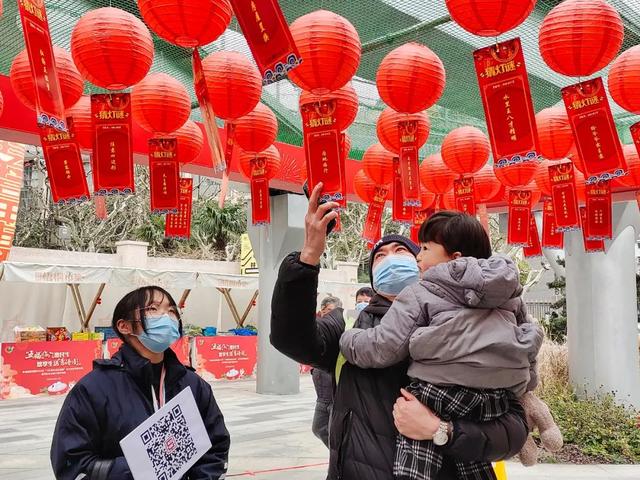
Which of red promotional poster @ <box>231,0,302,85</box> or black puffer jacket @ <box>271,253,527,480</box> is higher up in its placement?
red promotional poster @ <box>231,0,302,85</box>

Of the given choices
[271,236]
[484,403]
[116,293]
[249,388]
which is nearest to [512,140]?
[484,403]

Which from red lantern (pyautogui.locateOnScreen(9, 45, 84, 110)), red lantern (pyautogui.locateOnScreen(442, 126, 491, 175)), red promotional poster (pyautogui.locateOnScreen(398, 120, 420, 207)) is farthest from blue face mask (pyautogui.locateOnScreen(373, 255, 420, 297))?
red lantern (pyautogui.locateOnScreen(442, 126, 491, 175))

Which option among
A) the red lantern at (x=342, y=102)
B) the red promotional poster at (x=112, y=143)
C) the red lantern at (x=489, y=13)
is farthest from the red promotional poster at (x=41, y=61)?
the red lantern at (x=342, y=102)

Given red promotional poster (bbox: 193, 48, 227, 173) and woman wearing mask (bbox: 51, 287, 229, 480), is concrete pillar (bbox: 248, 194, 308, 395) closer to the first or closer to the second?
red promotional poster (bbox: 193, 48, 227, 173)

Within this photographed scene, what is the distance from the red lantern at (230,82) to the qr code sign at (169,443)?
370 centimetres

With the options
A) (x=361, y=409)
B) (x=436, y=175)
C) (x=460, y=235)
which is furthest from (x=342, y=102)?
(x=361, y=409)

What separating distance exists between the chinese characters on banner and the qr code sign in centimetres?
1290

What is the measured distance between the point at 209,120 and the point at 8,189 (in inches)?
450

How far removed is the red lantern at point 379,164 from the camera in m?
8.24

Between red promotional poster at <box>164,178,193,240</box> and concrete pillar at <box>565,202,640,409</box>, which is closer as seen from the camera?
red promotional poster at <box>164,178,193,240</box>

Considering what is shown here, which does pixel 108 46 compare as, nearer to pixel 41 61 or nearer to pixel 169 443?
pixel 41 61

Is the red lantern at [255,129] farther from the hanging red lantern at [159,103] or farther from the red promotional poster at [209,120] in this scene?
the red promotional poster at [209,120]

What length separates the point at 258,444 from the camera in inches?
296

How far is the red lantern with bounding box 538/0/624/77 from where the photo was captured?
4.71 meters
